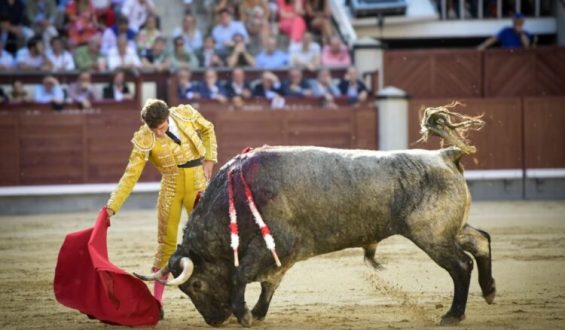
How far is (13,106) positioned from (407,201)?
7765mm

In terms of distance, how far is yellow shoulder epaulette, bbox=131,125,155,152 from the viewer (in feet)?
19.0

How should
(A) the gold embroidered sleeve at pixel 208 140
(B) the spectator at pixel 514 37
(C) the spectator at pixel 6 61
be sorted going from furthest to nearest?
(B) the spectator at pixel 514 37 < (C) the spectator at pixel 6 61 < (A) the gold embroidered sleeve at pixel 208 140

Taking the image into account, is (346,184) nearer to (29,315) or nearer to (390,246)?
Answer: (29,315)

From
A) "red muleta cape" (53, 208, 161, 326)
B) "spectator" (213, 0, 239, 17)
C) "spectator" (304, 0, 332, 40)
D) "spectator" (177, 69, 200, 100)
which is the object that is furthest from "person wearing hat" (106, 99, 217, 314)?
"spectator" (304, 0, 332, 40)

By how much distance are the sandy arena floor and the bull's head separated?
8cm

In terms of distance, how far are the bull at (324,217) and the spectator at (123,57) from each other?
701cm

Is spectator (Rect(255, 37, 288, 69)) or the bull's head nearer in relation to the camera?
the bull's head

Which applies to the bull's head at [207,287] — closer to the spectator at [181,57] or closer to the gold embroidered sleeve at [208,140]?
the gold embroidered sleeve at [208,140]

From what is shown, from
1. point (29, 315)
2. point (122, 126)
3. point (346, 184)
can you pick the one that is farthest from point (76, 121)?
point (346, 184)

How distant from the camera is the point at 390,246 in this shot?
344 inches

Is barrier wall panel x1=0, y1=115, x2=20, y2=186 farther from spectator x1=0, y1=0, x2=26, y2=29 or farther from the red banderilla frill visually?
the red banderilla frill

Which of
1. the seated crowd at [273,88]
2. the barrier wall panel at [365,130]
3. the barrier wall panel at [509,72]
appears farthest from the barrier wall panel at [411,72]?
the barrier wall panel at [365,130]

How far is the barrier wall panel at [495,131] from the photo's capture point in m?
13.2

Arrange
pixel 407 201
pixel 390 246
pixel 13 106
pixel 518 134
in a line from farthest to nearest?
pixel 518 134, pixel 13 106, pixel 390 246, pixel 407 201
